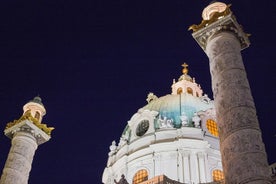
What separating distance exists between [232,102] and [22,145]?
13.7 meters

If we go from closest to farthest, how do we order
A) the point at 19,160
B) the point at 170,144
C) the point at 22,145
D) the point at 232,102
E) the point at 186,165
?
the point at 232,102
the point at 19,160
the point at 22,145
the point at 186,165
the point at 170,144

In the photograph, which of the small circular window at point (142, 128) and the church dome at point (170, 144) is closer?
the church dome at point (170, 144)

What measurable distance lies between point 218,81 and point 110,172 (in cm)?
2305

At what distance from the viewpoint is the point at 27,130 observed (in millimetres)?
24594

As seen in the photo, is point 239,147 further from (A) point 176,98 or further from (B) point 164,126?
(A) point 176,98

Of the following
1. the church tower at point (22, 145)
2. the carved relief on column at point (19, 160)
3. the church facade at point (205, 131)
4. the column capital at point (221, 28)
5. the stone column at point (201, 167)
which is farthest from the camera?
the stone column at point (201, 167)

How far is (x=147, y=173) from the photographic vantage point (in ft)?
110

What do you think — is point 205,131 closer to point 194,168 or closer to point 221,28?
point 194,168

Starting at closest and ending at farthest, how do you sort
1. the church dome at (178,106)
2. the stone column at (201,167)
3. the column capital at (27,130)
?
1. the column capital at (27,130)
2. the stone column at (201,167)
3. the church dome at (178,106)

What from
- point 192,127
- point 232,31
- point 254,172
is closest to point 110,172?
point 192,127

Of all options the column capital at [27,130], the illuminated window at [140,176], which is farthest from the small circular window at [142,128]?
the column capital at [27,130]

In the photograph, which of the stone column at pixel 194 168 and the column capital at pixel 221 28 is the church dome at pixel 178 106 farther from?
the column capital at pixel 221 28

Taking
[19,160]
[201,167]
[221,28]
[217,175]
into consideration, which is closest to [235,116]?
[221,28]

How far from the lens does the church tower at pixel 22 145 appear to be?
22.3 metres
